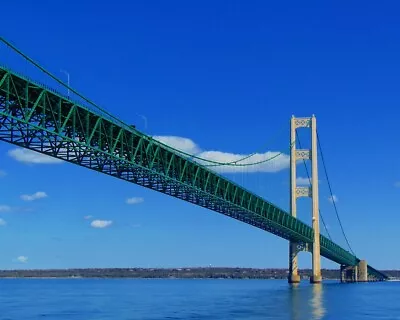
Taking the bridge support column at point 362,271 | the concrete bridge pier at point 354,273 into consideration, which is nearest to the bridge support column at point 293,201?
the concrete bridge pier at point 354,273

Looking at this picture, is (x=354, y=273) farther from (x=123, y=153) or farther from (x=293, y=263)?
(x=123, y=153)

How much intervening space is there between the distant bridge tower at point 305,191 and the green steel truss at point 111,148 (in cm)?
2073

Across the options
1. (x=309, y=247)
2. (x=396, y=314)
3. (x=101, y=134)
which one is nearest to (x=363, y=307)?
(x=396, y=314)

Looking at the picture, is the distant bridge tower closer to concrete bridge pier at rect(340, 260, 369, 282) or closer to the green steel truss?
the green steel truss

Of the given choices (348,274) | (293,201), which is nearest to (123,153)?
(293,201)

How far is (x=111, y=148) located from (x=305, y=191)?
2661 inches

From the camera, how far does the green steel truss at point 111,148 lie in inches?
1695

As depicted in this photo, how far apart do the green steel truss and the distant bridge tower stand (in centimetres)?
2073

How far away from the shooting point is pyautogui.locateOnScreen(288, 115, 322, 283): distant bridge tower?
116 meters

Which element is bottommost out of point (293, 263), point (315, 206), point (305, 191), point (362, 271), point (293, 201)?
point (293, 263)

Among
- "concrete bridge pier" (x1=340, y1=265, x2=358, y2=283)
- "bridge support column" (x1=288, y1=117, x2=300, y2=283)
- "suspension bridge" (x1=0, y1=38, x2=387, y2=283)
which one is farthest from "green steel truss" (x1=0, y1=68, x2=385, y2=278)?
"concrete bridge pier" (x1=340, y1=265, x2=358, y2=283)

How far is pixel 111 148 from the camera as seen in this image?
53531 millimetres

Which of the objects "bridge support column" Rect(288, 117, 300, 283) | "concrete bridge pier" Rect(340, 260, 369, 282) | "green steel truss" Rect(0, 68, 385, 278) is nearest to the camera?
"green steel truss" Rect(0, 68, 385, 278)

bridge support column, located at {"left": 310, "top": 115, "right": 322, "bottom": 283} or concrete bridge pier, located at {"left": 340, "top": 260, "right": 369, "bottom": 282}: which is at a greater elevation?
bridge support column, located at {"left": 310, "top": 115, "right": 322, "bottom": 283}
